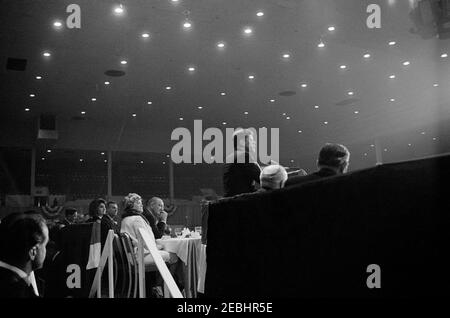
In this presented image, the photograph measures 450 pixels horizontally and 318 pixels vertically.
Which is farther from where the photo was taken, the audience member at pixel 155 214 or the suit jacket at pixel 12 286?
the audience member at pixel 155 214

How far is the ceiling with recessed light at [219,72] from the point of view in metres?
6.46

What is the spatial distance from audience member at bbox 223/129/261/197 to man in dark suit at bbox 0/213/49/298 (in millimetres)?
1626

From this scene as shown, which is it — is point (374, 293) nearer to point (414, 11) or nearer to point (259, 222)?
point (259, 222)

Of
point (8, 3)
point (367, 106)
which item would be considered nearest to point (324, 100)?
point (367, 106)

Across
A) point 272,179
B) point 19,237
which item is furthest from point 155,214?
point 19,237

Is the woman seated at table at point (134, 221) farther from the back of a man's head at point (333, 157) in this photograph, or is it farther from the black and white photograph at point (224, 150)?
the back of a man's head at point (333, 157)

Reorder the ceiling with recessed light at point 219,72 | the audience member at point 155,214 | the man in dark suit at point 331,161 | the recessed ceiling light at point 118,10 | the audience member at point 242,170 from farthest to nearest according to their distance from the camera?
the ceiling with recessed light at point 219,72 < the recessed ceiling light at point 118,10 < the audience member at point 155,214 < the audience member at point 242,170 < the man in dark suit at point 331,161

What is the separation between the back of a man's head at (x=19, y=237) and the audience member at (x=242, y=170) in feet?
5.38

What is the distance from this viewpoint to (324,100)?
11.1 metres

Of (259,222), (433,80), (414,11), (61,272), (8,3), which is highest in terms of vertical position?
(433,80)

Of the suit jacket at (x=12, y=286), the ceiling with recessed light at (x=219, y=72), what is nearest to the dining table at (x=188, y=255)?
the suit jacket at (x=12, y=286)

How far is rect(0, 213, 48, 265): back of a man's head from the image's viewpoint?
1.35 meters

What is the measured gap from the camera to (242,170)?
2.97 m
